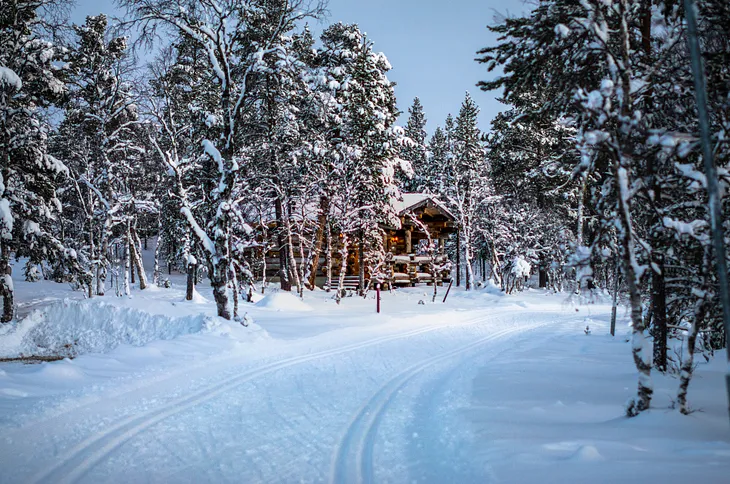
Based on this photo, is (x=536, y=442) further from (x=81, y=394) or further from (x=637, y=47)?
(x=637, y=47)

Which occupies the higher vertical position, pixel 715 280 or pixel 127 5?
pixel 127 5

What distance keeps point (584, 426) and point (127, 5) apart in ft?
44.4

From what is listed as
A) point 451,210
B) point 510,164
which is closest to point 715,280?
point 510,164

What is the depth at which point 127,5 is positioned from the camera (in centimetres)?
1109

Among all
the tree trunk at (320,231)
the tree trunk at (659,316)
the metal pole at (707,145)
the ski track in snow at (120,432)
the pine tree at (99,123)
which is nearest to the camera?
the metal pole at (707,145)

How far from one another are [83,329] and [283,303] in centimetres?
764

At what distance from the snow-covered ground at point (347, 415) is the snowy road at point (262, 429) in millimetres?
24

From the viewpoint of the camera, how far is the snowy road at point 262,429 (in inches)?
166

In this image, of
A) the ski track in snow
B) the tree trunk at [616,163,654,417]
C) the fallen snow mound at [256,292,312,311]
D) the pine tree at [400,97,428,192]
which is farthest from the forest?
the pine tree at [400,97,428,192]

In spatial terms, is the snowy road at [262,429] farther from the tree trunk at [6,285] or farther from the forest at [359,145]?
the tree trunk at [6,285]

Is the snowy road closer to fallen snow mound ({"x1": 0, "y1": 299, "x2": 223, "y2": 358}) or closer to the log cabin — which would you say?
fallen snow mound ({"x1": 0, "y1": 299, "x2": 223, "y2": 358})

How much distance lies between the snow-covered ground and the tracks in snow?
0.02 meters

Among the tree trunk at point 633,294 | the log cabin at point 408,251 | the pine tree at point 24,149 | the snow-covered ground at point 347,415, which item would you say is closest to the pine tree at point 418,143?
the log cabin at point 408,251

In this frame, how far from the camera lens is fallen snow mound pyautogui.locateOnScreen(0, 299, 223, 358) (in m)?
13.0
